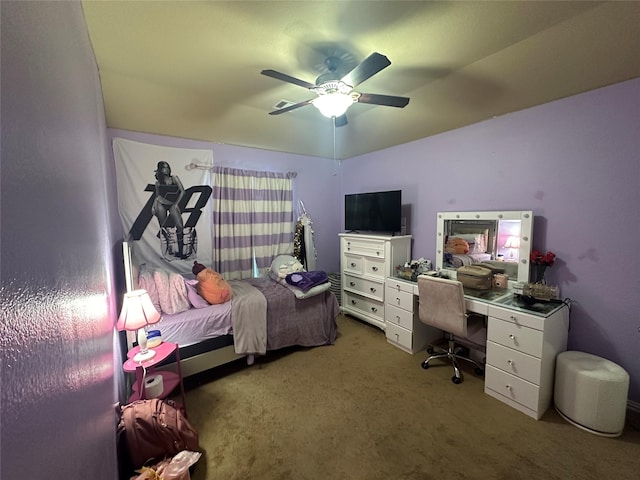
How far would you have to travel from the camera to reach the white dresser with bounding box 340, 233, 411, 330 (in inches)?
127

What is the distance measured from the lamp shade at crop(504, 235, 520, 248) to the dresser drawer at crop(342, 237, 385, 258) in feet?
3.99

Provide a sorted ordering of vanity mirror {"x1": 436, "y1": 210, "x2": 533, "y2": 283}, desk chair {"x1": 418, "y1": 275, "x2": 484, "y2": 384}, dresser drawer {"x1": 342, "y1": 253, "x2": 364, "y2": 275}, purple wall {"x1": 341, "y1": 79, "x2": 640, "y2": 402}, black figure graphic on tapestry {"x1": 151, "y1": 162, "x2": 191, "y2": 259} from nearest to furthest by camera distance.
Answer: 1. purple wall {"x1": 341, "y1": 79, "x2": 640, "y2": 402}
2. desk chair {"x1": 418, "y1": 275, "x2": 484, "y2": 384}
3. vanity mirror {"x1": 436, "y1": 210, "x2": 533, "y2": 283}
4. black figure graphic on tapestry {"x1": 151, "y1": 162, "x2": 191, "y2": 259}
5. dresser drawer {"x1": 342, "y1": 253, "x2": 364, "y2": 275}

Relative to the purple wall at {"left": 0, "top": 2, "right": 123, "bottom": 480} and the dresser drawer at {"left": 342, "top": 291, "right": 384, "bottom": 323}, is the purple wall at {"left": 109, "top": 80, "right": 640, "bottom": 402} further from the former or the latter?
the purple wall at {"left": 0, "top": 2, "right": 123, "bottom": 480}

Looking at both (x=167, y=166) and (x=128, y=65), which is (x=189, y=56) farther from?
(x=167, y=166)

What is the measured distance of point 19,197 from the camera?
388 millimetres

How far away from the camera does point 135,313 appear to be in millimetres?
1761

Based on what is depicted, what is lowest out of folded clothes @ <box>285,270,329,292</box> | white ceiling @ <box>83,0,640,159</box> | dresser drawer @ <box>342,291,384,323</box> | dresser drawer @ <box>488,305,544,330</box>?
dresser drawer @ <box>342,291,384,323</box>

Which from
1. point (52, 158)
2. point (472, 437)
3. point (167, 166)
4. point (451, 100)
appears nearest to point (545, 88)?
point (451, 100)

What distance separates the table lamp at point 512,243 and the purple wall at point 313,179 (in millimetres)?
2520

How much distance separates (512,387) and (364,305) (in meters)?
1.76

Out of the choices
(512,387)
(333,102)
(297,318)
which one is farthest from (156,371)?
(512,387)

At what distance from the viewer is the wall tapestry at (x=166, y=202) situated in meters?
2.84

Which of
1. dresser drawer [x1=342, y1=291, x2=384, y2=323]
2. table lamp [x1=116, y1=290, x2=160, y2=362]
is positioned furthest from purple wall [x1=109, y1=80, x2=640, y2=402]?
Result: table lamp [x1=116, y1=290, x2=160, y2=362]

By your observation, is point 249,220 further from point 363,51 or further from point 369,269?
point 363,51
